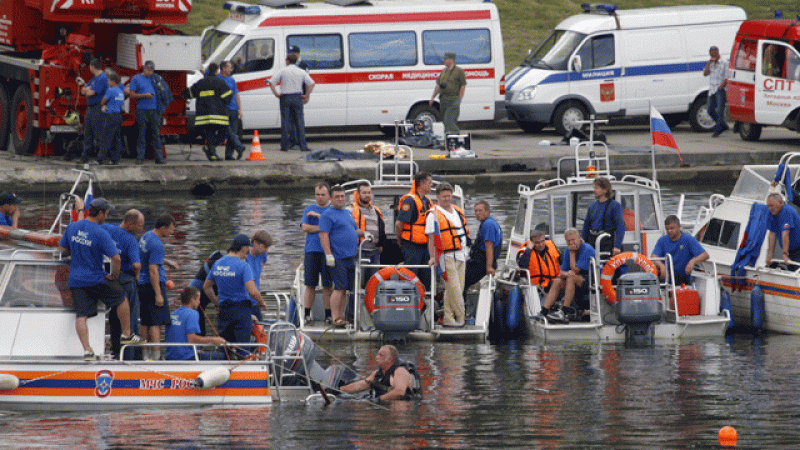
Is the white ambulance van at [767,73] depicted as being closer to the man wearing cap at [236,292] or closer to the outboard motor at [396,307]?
the outboard motor at [396,307]

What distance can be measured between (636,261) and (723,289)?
1369mm

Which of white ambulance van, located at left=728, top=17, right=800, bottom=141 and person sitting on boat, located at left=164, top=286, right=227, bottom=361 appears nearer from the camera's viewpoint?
person sitting on boat, located at left=164, top=286, right=227, bottom=361

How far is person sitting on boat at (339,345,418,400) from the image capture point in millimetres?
11836

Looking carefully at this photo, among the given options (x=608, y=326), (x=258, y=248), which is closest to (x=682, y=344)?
(x=608, y=326)

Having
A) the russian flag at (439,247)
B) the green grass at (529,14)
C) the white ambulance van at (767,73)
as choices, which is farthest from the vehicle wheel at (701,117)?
the russian flag at (439,247)

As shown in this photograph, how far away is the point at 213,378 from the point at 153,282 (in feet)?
4.23

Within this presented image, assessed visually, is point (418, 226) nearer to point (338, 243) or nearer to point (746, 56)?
point (338, 243)

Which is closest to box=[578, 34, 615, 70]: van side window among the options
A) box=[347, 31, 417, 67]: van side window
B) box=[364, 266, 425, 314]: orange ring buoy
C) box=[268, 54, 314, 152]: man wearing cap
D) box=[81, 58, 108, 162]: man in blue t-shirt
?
box=[347, 31, 417, 67]: van side window

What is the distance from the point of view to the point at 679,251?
15.0 metres

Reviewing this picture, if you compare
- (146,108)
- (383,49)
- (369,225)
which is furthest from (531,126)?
(369,225)

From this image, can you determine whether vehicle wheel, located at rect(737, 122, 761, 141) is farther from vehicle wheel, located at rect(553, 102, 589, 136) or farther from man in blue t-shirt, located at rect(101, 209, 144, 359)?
man in blue t-shirt, located at rect(101, 209, 144, 359)

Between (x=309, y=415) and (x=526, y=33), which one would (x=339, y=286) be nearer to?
(x=309, y=415)

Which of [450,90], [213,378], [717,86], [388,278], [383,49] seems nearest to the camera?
[213,378]

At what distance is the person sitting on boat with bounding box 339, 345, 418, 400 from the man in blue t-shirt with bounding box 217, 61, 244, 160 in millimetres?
12644
